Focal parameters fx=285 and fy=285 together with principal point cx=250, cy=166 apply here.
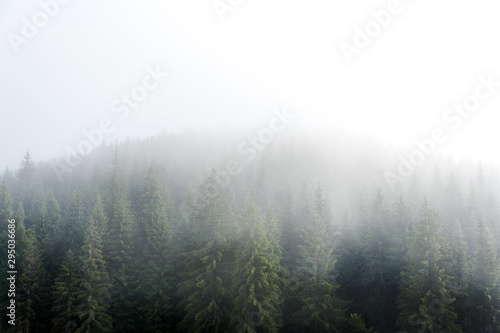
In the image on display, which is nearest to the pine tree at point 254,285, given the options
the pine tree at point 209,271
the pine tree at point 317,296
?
the pine tree at point 209,271

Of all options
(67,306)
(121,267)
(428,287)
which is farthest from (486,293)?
(67,306)

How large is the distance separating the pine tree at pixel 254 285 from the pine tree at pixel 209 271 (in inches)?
63.5

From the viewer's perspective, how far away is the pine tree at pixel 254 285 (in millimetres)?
23938

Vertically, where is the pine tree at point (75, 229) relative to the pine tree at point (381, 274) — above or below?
above

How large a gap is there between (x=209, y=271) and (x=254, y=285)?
4.20 metres

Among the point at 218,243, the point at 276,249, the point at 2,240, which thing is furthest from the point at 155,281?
the point at 2,240

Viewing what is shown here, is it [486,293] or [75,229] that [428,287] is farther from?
[75,229]

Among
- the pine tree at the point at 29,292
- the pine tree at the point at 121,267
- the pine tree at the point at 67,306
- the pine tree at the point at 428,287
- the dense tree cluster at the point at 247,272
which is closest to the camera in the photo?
the dense tree cluster at the point at 247,272

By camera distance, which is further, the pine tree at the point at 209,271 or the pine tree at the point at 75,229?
the pine tree at the point at 75,229

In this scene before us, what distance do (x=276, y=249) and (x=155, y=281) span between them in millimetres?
14659

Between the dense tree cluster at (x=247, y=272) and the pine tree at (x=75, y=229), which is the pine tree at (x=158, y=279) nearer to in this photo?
the dense tree cluster at (x=247, y=272)

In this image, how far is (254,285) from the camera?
24.5m

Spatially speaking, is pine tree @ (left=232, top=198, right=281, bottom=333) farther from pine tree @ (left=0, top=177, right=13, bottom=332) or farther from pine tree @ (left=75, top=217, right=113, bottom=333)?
pine tree @ (left=0, top=177, right=13, bottom=332)

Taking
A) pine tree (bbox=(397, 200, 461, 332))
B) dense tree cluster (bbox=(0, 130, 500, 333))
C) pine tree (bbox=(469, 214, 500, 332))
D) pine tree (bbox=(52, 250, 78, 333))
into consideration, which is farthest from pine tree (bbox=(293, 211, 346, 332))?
pine tree (bbox=(52, 250, 78, 333))
